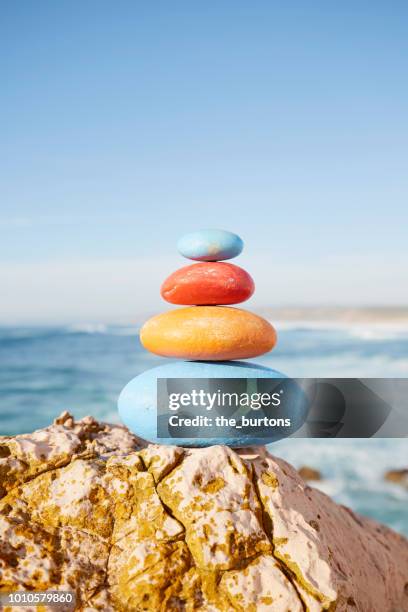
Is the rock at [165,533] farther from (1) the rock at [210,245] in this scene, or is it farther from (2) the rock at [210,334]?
(1) the rock at [210,245]

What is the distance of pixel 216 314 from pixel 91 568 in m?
2.17

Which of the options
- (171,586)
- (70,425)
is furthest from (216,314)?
(171,586)

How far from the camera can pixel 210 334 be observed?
179 inches

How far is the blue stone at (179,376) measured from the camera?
445cm

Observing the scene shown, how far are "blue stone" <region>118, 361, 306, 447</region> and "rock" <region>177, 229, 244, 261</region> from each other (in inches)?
38.9

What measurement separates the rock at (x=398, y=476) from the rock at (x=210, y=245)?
8.94 meters

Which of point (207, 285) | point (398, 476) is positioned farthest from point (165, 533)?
point (398, 476)

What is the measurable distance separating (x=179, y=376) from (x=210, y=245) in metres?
1.22

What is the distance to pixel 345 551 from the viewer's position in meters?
4.48

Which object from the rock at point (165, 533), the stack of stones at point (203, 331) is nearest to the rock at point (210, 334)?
the stack of stones at point (203, 331)

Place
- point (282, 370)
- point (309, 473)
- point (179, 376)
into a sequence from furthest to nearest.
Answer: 1. point (282, 370)
2. point (309, 473)
3. point (179, 376)

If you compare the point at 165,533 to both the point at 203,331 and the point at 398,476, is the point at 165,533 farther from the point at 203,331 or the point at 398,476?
the point at 398,476

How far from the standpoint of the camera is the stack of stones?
14.9 feet

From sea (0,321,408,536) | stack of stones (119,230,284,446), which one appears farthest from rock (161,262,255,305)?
sea (0,321,408,536)
